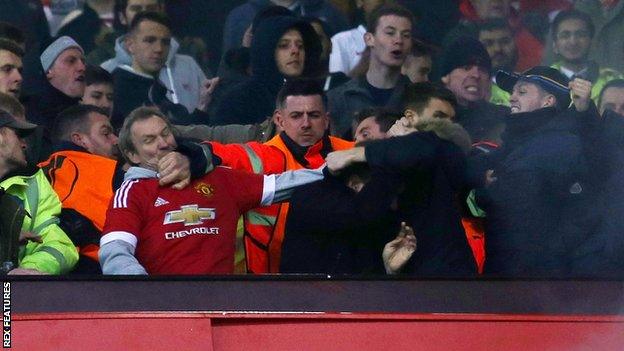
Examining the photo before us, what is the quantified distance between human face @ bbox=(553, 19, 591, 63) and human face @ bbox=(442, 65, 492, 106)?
11.6 inches

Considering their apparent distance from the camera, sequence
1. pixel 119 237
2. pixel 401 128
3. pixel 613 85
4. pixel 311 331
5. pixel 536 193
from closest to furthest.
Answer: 1. pixel 311 331
2. pixel 119 237
3. pixel 536 193
4. pixel 401 128
5. pixel 613 85

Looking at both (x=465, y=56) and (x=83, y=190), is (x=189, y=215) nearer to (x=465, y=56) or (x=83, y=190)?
(x=83, y=190)

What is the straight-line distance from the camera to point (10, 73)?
5680mm

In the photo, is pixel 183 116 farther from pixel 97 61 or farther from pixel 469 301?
pixel 469 301

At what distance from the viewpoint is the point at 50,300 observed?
5.04 meters

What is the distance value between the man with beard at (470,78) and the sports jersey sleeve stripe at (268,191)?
0.81 meters

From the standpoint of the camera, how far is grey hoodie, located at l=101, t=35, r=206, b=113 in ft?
19.6

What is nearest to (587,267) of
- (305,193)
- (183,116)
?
(305,193)

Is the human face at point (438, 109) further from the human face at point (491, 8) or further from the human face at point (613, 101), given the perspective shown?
the human face at point (613, 101)

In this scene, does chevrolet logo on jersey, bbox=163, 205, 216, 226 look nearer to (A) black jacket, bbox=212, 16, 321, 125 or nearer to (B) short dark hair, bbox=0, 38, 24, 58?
(A) black jacket, bbox=212, 16, 321, 125

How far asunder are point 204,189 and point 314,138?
0.51 meters

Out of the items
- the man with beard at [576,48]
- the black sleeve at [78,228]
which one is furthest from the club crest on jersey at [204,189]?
the man with beard at [576,48]

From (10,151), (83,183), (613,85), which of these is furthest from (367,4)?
(10,151)

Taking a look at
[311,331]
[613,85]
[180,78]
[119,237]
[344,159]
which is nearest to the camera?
[311,331]
